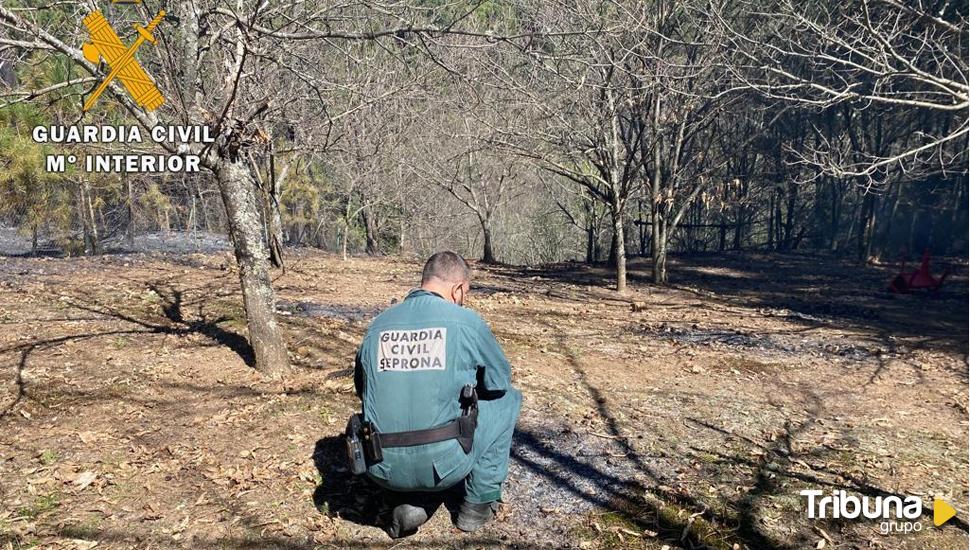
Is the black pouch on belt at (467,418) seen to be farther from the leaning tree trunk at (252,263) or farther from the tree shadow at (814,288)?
the tree shadow at (814,288)

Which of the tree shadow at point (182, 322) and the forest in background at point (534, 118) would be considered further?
the tree shadow at point (182, 322)

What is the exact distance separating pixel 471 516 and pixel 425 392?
0.92 metres

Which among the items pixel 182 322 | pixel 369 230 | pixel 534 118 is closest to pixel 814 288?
pixel 534 118

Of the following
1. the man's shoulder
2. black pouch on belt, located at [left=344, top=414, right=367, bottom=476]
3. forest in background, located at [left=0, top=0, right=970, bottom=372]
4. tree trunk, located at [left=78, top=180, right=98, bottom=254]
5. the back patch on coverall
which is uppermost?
forest in background, located at [left=0, top=0, right=970, bottom=372]

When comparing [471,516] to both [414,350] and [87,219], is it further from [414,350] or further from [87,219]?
[87,219]

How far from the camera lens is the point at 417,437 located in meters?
3.11

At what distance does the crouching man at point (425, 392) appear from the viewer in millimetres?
3107

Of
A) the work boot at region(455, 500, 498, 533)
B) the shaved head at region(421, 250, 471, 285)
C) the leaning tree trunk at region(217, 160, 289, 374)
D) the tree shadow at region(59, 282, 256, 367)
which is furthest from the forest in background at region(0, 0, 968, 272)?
the work boot at region(455, 500, 498, 533)

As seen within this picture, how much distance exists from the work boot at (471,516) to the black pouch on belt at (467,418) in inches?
18.9

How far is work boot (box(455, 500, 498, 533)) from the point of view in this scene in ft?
11.6

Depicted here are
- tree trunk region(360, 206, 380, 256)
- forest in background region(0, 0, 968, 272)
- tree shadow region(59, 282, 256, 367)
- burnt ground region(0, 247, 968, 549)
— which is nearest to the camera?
burnt ground region(0, 247, 968, 549)

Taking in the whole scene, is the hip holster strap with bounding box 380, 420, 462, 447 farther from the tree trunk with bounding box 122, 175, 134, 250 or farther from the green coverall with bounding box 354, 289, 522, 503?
the tree trunk with bounding box 122, 175, 134, 250

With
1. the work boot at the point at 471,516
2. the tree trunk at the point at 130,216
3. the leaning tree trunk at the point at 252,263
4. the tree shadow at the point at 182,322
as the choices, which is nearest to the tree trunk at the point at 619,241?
the tree shadow at the point at 182,322

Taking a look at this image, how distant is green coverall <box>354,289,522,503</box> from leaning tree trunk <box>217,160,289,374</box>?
9.58 ft
